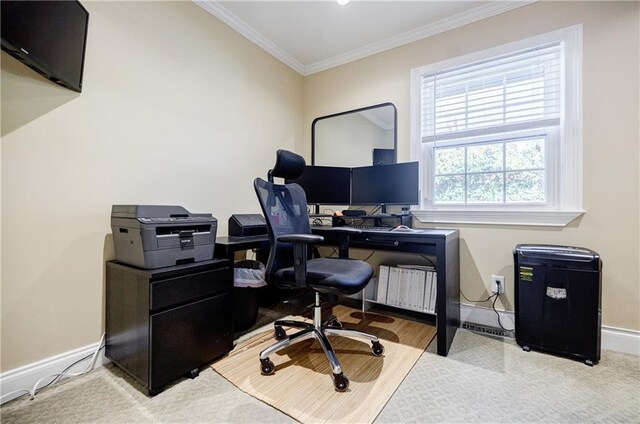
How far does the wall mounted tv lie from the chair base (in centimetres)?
174

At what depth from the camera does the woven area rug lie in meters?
1.27

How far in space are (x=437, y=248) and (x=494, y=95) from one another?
54.9 inches

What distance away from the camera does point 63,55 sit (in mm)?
1324

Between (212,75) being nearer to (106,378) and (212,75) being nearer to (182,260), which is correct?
(182,260)

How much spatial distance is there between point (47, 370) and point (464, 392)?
211 centimetres

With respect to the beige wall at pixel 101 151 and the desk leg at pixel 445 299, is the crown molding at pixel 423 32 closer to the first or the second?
the beige wall at pixel 101 151

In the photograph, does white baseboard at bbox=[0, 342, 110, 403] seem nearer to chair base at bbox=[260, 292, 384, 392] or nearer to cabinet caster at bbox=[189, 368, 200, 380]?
cabinet caster at bbox=[189, 368, 200, 380]

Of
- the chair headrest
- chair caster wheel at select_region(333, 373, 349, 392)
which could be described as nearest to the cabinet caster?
chair caster wheel at select_region(333, 373, 349, 392)

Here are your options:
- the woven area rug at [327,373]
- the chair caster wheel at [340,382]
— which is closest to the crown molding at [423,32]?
the woven area rug at [327,373]

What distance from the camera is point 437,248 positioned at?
5.83ft

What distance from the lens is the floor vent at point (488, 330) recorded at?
2029 mm

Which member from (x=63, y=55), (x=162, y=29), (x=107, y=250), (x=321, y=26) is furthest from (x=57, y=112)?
(x=321, y=26)

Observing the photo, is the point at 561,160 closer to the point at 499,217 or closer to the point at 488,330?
the point at 499,217

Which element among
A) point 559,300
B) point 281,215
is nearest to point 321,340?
point 281,215
